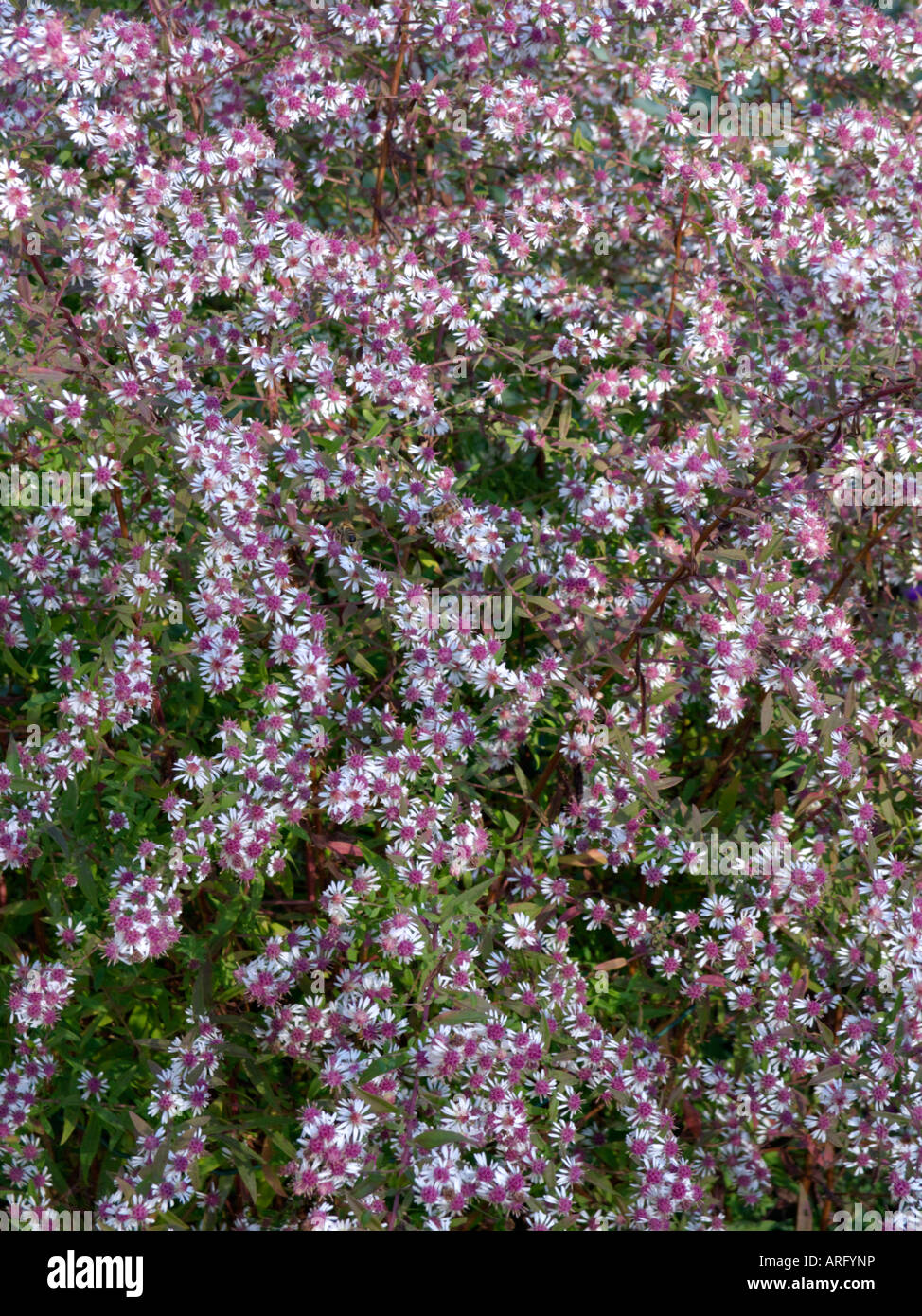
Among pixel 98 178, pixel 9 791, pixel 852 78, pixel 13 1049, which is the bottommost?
pixel 13 1049

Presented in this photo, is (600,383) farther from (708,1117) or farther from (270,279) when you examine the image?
(708,1117)

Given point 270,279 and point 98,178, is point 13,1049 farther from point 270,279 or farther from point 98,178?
point 98,178
